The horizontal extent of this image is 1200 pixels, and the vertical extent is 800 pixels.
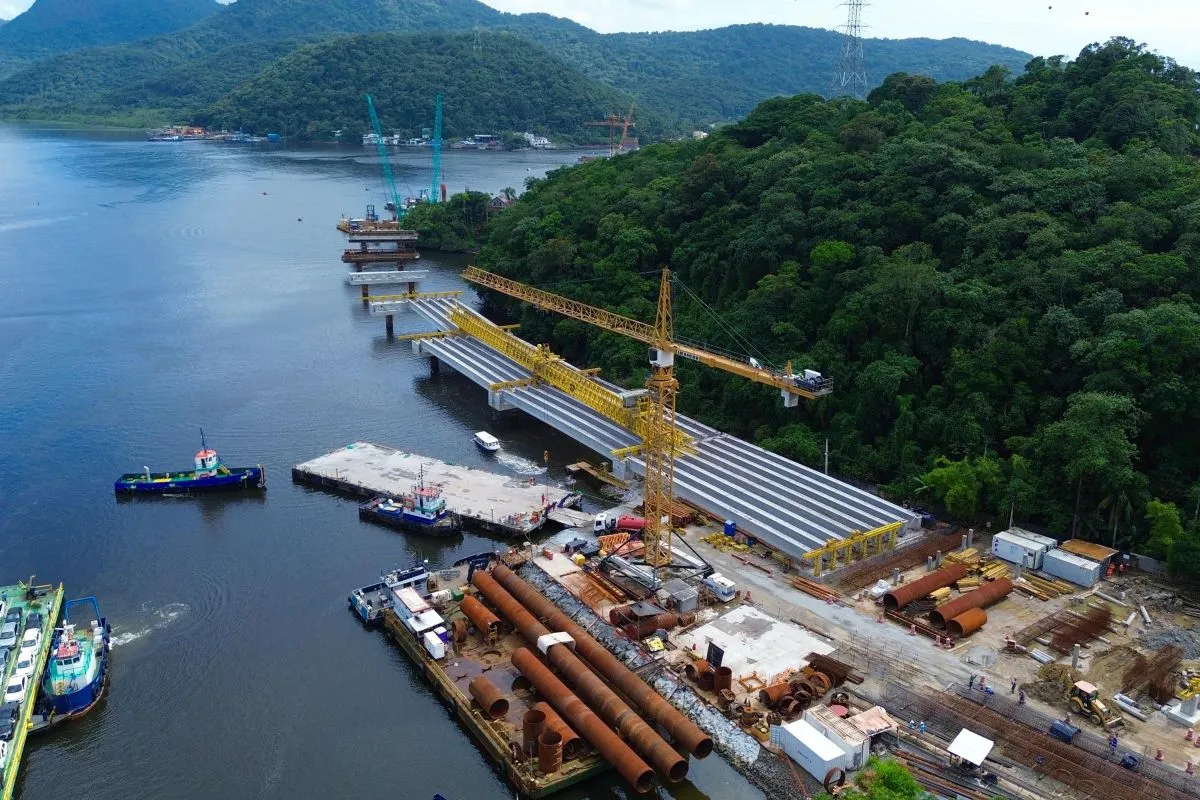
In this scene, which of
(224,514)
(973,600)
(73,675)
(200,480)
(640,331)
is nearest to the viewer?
(73,675)

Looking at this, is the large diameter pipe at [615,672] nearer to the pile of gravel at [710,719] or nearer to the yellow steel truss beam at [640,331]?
the pile of gravel at [710,719]

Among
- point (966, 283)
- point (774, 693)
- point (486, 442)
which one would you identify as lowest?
point (774, 693)

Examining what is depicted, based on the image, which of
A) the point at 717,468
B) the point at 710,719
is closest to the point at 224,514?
the point at 717,468

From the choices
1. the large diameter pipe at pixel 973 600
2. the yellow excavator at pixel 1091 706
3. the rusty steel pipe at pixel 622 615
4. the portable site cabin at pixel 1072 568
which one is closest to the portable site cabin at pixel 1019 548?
the portable site cabin at pixel 1072 568

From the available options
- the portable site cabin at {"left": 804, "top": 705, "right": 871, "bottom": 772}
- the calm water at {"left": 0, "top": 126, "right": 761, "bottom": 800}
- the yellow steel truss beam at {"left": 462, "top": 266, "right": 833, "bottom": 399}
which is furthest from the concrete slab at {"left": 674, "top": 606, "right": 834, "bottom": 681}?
the yellow steel truss beam at {"left": 462, "top": 266, "right": 833, "bottom": 399}

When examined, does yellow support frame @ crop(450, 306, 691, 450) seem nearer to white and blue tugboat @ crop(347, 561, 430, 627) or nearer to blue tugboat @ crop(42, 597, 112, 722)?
white and blue tugboat @ crop(347, 561, 430, 627)

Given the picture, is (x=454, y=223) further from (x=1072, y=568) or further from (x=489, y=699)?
(x=489, y=699)
